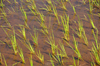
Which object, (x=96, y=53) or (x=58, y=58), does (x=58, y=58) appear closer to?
(x=58, y=58)

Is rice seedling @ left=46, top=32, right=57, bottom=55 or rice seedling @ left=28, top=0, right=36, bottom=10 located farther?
rice seedling @ left=28, top=0, right=36, bottom=10

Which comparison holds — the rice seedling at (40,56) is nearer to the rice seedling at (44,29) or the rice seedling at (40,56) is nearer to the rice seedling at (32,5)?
the rice seedling at (44,29)

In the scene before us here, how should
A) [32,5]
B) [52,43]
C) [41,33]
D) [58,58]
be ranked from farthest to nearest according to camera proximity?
1. [32,5]
2. [41,33]
3. [52,43]
4. [58,58]

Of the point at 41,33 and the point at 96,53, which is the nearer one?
the point at 96,53

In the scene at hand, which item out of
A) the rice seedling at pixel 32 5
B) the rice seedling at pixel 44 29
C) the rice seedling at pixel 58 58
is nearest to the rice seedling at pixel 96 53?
the rice seedling at pixel 58 58

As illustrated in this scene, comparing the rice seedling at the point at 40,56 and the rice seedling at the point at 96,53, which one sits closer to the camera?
the rice seedling at the point at 96,53

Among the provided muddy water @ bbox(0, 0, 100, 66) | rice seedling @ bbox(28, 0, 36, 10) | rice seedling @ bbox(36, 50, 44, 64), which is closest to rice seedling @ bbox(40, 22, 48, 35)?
muddy water @ bbox(0, 0, 100, 66)

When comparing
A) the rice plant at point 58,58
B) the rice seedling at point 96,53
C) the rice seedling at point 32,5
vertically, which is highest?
the rice seedling at point 32,5

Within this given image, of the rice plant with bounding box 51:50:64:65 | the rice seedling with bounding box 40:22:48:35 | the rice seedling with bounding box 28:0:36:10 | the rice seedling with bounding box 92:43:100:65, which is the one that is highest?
the rice seedling with bounding box 28:0:36:10

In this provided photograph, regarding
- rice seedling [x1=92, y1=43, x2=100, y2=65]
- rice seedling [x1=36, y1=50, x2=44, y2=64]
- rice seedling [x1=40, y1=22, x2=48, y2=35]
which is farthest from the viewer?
rice seedling [x1=40, y1=22, x2=48, y2=35]

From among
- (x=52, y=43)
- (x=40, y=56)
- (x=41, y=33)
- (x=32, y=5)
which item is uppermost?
(x=32, y=5)

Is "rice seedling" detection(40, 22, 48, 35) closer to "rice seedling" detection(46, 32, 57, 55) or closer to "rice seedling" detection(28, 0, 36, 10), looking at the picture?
"rice seedling" detection(46, 32, 57, 55)

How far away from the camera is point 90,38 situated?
1838 mm

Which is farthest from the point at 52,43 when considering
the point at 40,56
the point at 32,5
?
the point at 32,5
